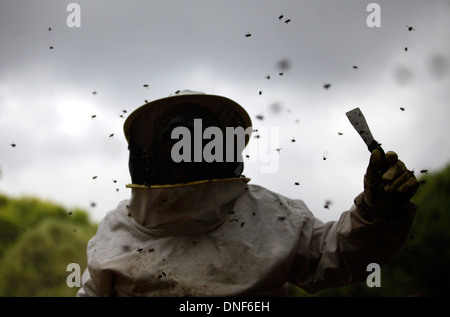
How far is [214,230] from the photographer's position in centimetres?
280

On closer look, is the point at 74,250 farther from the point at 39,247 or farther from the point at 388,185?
the point at 388,185

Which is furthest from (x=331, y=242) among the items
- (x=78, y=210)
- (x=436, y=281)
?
(x=78, y=210)

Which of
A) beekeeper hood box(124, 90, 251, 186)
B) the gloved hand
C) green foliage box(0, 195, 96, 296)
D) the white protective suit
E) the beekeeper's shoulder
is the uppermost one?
beekeeper hood box(124, 90, 251, 186)

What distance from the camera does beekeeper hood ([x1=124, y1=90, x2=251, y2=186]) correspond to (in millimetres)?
2830

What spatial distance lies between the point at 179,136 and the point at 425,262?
6042 mm

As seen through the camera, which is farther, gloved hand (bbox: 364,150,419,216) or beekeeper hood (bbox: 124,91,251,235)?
beekeeper hood (bbox: 124,91,251,235)

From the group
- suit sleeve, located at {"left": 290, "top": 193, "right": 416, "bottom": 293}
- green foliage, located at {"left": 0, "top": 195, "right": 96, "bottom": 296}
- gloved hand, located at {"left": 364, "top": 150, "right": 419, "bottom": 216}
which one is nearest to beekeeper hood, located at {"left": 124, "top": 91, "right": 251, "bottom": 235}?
suit sleeve, located at {"left": 290, "top": 193, "right": 416, "bottom": 293}

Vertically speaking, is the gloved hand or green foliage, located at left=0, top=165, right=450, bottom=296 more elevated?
the gloved hand

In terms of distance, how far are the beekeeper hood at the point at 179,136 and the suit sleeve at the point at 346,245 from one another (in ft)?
2.48

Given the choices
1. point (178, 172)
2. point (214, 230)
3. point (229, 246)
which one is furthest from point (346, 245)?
point (178, 172)

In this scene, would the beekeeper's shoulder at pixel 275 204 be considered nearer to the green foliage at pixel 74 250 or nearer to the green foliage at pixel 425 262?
the green foliage at pixel 74 250

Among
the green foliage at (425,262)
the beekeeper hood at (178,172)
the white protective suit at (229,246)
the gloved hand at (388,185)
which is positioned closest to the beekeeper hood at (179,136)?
the beekeeper hood at (178,172)

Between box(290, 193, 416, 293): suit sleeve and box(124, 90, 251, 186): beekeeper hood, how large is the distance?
756 mm

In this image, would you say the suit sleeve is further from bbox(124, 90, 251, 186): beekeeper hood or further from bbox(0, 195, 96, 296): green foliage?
bbox(0, 195, 96, 296): green foliage
